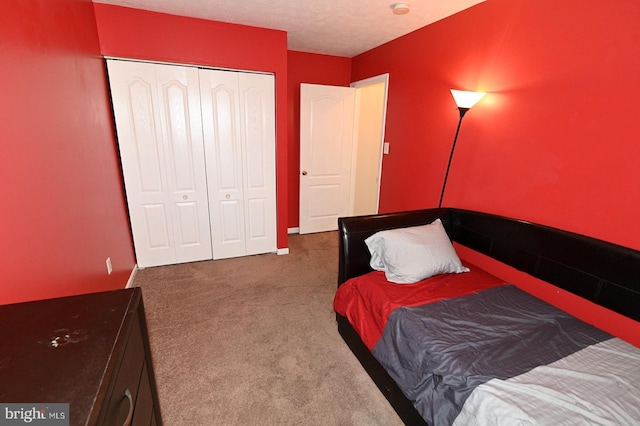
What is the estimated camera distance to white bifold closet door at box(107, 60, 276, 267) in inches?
110

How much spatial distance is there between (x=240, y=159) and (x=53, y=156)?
68.1 inches

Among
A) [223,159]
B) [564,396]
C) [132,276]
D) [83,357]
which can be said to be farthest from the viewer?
[223,159]

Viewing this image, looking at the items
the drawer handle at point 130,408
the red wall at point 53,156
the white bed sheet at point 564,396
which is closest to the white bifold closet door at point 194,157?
the red wall at point 53,156

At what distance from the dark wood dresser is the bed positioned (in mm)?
1175

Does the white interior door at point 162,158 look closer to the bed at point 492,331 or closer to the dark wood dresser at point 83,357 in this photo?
the bed at point 492,331

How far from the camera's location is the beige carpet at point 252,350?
5.32 ft

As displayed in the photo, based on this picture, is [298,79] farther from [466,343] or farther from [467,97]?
[466,343]

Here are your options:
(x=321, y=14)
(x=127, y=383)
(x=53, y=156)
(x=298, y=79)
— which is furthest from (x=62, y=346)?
(x=298, y=79)

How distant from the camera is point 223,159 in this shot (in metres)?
3.18

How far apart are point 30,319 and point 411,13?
10.2ft

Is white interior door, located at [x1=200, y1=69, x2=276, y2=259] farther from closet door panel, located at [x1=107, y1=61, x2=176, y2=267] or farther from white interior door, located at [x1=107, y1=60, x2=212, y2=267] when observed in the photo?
closet door panel, located at [x1=107, y1=61, x2=176, y2=267]

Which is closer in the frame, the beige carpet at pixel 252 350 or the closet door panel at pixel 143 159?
the beige carpet at pixel 252 350

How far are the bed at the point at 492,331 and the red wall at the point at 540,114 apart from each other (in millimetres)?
154

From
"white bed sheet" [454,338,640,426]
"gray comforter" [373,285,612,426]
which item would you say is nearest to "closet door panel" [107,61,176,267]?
"gray comforter" [373,285,612,426]
